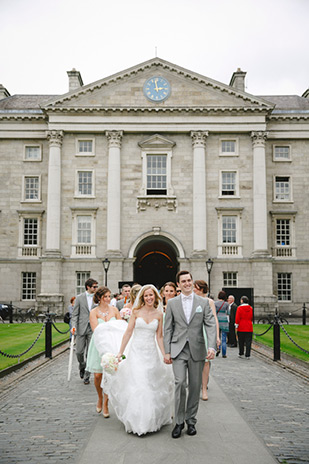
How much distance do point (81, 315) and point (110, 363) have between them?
4.17 m

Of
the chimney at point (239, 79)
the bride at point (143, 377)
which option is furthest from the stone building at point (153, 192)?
the bride at point (143, 377)

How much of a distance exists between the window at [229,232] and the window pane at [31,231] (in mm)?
14045

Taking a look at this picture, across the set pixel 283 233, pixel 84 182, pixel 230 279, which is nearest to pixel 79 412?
pixel 230 279

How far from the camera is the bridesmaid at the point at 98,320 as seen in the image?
8.52 m

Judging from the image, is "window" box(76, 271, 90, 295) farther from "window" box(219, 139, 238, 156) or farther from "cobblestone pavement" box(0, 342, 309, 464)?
"cobblestone pavement" box(0, 342, 309, 464)

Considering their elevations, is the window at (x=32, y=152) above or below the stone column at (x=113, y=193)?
above

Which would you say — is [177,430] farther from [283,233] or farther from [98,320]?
[283,233]

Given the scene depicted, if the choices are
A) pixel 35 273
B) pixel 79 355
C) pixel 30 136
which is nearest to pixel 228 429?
pixel 79 355

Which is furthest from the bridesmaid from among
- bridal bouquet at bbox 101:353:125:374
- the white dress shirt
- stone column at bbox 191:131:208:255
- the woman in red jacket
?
stone column at bbox 191:131:208:255

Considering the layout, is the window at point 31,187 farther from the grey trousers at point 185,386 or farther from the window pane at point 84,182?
the grey trousers at point 185,386

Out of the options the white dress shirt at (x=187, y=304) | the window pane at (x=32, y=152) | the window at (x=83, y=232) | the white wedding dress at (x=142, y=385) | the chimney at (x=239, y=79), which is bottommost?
the white wedding dress at (x=142, y=385)

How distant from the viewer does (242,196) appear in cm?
3666

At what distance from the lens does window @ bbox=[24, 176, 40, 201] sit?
125ft

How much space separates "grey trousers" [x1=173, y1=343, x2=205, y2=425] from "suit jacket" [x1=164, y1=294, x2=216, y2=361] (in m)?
0.09
